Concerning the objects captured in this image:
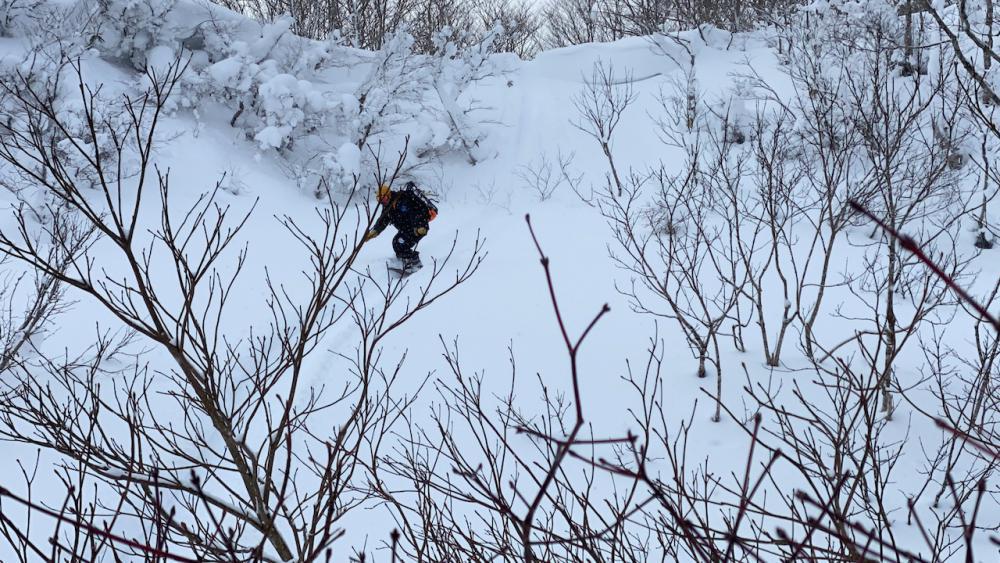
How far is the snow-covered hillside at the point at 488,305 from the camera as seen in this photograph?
2307mm

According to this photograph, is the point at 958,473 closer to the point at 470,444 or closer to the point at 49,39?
the point at 470,444

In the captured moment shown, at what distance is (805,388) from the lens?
6559 mm

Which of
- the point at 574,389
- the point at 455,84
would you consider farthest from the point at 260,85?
the point at 574,389

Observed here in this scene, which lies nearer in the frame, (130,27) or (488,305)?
(488,305)

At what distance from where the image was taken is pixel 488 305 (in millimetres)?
8547

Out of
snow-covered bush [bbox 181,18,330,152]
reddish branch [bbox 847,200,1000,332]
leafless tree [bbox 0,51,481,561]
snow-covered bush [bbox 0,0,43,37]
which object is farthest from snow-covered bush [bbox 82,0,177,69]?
reddish branch [bbox 847,200,1000,332]

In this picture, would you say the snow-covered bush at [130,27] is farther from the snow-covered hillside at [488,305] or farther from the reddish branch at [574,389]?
the reddish branch at [574,389]

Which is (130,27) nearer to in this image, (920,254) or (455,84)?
(455,84)

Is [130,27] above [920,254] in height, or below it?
above

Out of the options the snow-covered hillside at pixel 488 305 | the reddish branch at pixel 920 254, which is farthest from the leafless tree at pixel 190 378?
the reddish branch at pixel 920 254

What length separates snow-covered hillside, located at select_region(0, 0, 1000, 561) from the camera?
2.31 m

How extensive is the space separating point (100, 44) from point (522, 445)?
43.1ft

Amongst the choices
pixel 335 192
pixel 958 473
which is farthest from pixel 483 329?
pixel 335 192

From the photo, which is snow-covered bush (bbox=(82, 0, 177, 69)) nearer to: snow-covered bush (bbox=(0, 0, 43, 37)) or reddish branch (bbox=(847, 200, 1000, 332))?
snow-covered bush (bbox=(0, 0, 43, 37))
